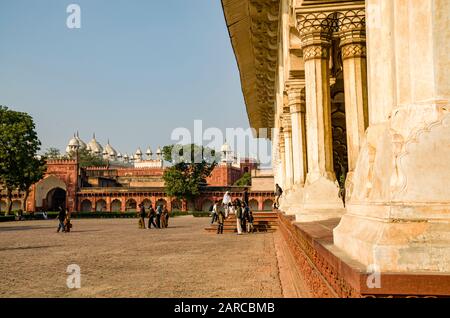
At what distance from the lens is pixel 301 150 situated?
36.1 feet

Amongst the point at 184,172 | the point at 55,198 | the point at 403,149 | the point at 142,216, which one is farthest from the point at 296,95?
the point at 55,198

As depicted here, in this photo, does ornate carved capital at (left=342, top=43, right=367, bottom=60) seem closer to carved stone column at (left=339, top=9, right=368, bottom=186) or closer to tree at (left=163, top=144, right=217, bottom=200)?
carved stone column at (left=339, top=9, right=368, bottom=186)

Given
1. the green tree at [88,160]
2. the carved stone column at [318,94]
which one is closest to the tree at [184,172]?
the green tree at [88,160]

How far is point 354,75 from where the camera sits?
26.4ft

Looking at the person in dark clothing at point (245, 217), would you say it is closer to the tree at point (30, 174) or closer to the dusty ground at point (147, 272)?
the dusty ground at point (147, 272)

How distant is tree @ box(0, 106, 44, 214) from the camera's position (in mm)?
44688

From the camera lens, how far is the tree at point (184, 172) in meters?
57.3

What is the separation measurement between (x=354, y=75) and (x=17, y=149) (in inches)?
1669

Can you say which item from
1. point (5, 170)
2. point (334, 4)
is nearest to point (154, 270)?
point (334, 4)

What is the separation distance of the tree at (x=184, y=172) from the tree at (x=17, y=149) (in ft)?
50.5

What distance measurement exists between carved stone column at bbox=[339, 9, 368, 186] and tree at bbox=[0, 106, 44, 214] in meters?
42.0

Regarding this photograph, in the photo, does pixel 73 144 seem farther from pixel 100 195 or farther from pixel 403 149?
pixel 403 149

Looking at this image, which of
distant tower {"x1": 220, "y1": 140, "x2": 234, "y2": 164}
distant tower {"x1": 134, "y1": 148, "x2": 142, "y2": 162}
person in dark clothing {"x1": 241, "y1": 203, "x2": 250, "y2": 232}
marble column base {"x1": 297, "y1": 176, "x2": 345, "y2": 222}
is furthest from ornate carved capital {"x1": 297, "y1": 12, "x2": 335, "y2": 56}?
distant tower {"x1": 134, "y1": 148, "x2": 142, "y2": 162}
